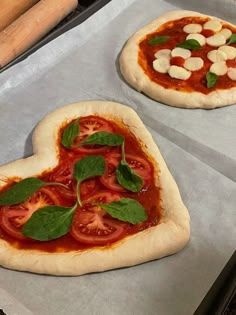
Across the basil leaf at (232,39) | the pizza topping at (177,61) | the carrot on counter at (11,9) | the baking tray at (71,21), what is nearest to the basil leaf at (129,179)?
the pizza topping at (177,61)

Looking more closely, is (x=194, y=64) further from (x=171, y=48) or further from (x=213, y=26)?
(x=213, y=26)

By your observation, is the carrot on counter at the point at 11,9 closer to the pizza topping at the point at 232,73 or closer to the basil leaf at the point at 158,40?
the basil leaf at the point at 158,40

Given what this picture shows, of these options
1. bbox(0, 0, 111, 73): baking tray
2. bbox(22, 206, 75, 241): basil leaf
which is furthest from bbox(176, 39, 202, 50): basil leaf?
bbox(22, 206, 75, 241): basil leaf

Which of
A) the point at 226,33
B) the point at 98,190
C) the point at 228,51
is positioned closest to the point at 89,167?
the point at 98,190

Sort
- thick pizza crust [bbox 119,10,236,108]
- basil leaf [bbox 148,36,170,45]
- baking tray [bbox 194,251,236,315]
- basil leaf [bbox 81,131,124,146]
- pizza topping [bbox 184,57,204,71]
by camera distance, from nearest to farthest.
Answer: baking tray [bbox 194,251,236,315] < basil leaf [bbox 81,131,124,146] < thick pizza crust [bbox 119,10,236,108] < pizza topping [bbox 184,57,204,71] < basil leaf [bbox 148,36,170,45]

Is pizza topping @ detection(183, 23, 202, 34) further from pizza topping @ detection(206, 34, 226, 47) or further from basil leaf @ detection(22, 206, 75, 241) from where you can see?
basil leaf @ detection(22, 206, 75, 241)

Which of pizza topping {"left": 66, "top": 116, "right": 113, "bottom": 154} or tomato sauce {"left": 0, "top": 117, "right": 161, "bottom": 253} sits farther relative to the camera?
pizza topping {"left": 66, "top": 116, "right": 113, "bottom": 154}
